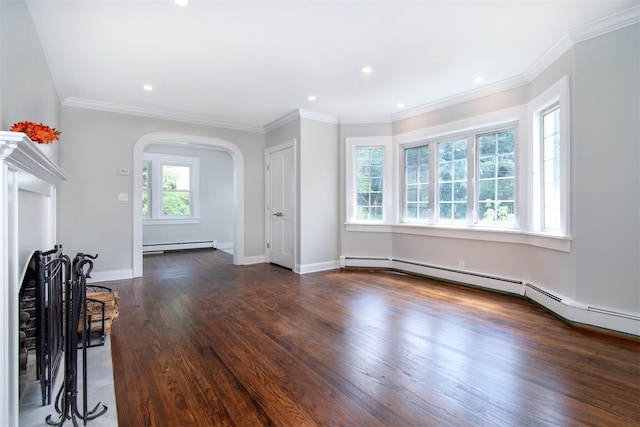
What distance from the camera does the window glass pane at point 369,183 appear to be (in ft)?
17.5

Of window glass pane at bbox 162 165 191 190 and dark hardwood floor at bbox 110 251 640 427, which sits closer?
dark hardwood floor at bbox 110 251 640 427

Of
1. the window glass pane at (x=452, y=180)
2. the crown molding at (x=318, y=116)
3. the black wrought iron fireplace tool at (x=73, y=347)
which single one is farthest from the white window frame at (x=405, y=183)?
the black wrought iron fireplace tool at (x=73, y=347)

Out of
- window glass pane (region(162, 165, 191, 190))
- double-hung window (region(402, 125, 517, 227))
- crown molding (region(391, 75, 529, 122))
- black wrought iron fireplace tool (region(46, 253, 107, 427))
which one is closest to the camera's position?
black wrought iron fireplace tool (region(46, 253, 107, 427))

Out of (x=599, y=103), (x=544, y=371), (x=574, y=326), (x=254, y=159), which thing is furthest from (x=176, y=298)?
(x=599, y=103)

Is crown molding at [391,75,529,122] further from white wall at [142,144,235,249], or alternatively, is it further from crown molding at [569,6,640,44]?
white wall at [142,144,235,249]

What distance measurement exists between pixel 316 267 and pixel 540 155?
3404 mm

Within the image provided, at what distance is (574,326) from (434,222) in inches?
85.3

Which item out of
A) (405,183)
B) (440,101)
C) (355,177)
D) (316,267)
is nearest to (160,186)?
(316,267)

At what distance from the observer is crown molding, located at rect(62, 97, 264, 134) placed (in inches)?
172

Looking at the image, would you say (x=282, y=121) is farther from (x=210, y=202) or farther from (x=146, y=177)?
(x=146, y=177)

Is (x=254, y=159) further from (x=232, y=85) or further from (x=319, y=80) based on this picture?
(x=319, y=80)

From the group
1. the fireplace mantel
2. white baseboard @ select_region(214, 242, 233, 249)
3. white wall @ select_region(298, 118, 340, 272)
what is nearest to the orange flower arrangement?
the fireplace mantel

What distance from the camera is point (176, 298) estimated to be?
12.3ft

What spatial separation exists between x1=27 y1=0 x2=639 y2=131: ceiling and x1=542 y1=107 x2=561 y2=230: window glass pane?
66 centimetres
